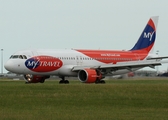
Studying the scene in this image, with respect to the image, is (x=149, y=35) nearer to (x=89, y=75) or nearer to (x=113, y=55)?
(x=113, y=55)

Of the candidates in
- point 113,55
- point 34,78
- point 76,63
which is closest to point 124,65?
point 113,55

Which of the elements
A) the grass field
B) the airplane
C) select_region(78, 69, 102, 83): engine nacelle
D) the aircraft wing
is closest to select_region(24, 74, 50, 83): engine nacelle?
the airplane

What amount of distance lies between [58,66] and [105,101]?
29684mm

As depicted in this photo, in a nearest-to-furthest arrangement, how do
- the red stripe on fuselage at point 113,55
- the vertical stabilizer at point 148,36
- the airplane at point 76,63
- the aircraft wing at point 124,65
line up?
1. the airplane at point 76,63
2. the aircraft wing at point 124,65
3. the red stripe on fuselage at point 113,55
4. the vertical stabilizer at point 148,36

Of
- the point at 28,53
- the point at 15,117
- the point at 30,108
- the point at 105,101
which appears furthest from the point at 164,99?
the point at 28,53

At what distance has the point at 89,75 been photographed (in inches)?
2297

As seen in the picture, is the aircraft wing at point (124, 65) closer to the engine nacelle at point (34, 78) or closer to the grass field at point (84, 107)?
the engine nacelle at point (34, 78)

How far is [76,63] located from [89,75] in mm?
4511

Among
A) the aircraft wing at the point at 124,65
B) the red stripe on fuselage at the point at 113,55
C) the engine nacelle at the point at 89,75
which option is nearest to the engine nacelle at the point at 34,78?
the aircraft wing at the point at 124,65

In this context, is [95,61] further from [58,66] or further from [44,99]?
[44,99]

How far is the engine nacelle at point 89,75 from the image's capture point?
191 feet

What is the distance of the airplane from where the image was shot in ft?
191

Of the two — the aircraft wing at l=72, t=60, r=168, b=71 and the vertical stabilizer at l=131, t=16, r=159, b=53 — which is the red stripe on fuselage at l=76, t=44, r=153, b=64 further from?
the aircraft wing at l=72, t=60, r=168, b=71

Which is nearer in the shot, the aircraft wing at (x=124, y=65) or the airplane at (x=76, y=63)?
the airplane at (x=76, y=63)
